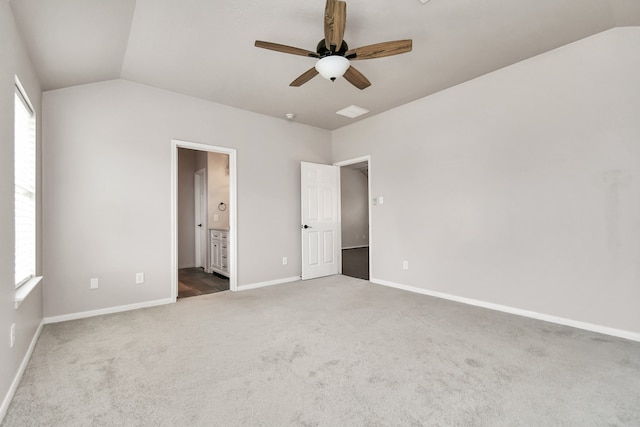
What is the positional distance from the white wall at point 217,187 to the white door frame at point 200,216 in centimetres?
20

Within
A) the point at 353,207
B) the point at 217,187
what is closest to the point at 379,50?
the point at 217,187

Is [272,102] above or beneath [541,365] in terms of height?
→ above

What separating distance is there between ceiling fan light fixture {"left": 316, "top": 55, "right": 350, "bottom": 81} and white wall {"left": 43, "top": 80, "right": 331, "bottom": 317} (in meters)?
2.35

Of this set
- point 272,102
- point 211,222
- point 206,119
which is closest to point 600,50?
point 272,102

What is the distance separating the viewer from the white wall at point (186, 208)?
6250 millimetres

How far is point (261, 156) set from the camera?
460cm

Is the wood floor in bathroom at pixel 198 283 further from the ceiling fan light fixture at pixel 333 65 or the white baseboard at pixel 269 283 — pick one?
the ceiling fan light fixture at pixel 333 65

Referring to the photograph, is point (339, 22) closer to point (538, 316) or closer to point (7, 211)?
point (7, 211)

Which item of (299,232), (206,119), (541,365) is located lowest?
(541,365)

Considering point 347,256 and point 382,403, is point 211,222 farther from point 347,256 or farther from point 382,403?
point 382,403

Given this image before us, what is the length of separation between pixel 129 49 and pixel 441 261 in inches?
167

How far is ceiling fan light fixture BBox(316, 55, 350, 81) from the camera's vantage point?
2.26 m

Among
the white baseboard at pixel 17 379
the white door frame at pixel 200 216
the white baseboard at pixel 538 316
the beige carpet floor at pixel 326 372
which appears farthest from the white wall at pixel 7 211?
the white baseboard at pixel 538 316

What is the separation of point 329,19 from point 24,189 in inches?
111
